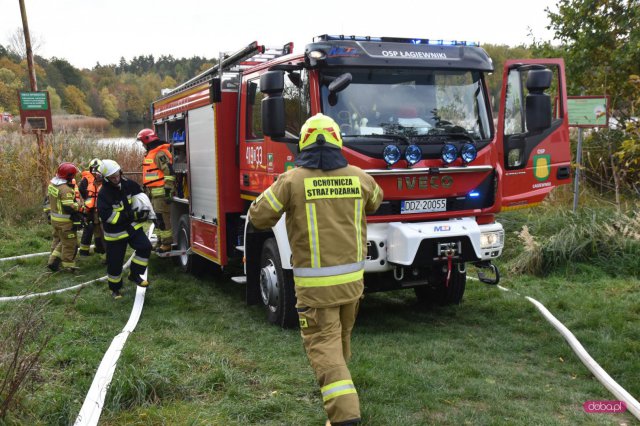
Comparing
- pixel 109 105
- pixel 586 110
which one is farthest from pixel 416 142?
pixel 109 105

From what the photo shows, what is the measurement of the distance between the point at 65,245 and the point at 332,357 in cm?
658

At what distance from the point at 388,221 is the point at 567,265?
357 centimetres

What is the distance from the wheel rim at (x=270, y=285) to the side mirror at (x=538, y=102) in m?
2.68

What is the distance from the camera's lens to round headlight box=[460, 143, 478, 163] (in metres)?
5.51

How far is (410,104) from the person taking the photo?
18.2 feet

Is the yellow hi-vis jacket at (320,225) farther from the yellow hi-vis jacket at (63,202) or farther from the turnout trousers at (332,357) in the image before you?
the yellow hi-vis jacket at (63,202)

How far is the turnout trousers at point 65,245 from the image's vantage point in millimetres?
8891

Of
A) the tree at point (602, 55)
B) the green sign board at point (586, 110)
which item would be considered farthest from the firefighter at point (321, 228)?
the tree at point (602, 55)

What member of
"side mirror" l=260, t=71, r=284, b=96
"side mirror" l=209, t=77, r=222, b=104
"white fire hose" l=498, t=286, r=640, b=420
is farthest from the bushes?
"side mirror" l=260, t=71, r=284, b=96

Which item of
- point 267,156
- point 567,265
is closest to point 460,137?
point 267,156

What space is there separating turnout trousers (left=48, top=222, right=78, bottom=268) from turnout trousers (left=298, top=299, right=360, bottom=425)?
6267 millimetres

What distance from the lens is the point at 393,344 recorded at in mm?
5348

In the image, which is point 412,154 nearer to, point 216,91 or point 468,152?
point 468,152

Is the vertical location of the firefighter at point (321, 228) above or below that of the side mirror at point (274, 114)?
below
